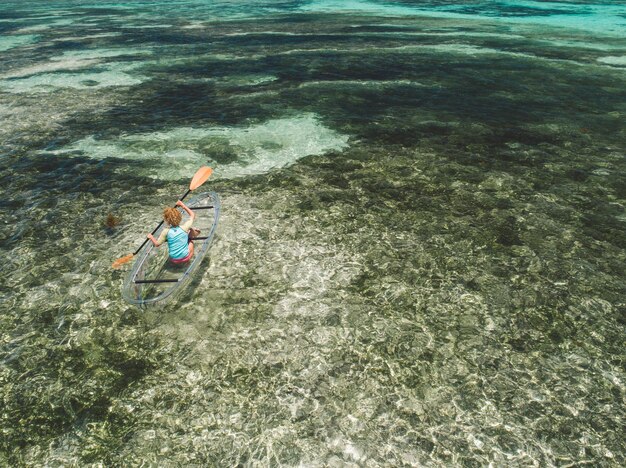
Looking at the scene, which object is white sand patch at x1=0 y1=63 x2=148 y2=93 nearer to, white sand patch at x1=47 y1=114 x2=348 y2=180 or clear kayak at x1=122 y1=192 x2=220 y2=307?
white sand patch at x1=47 y1=114 x2=348 y2=180

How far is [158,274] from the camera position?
36.4 ft

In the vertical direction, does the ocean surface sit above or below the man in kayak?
below

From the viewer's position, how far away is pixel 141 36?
43344 mm

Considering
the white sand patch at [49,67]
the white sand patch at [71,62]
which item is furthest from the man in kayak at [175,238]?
the white sand patch at [49,67]

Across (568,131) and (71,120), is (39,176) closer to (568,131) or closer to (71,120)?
(71,120)

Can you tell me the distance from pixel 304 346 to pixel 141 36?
4513 centimetres

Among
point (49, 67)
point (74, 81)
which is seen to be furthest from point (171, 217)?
point (49, 67)

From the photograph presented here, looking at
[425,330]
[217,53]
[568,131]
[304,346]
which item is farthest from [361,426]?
[217,53]

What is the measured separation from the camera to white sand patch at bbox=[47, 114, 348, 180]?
17.3 m

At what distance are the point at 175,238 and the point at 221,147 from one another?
957 cm

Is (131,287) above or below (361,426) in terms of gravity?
above

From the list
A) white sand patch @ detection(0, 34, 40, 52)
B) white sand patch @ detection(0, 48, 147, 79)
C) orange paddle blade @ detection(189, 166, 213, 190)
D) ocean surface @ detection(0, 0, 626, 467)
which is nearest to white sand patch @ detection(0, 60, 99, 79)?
white sand patch @ detection(0, 48, 147, 79)

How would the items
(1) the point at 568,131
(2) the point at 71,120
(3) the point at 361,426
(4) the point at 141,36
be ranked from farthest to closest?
(4) the point at 141,36 < (2) the point at 71,120 < (1) the point at 568,131 < (3) the point at 361,426

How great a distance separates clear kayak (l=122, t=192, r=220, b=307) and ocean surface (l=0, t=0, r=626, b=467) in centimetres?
49
